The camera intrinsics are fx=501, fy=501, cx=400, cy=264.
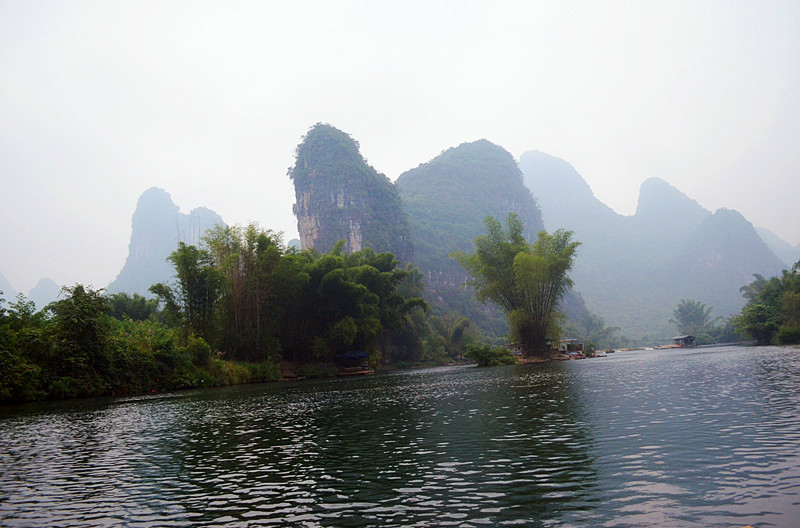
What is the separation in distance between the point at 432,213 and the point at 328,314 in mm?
123997

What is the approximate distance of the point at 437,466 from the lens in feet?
27.6

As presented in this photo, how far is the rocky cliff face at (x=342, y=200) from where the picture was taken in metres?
122

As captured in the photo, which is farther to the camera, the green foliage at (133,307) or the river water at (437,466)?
the green foliage at (133,307)

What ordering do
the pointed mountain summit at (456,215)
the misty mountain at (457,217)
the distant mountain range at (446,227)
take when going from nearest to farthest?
the distant mountain range at (446,227) → the pointed mountain summit at (456,215) → the misty mountain at (457,217)

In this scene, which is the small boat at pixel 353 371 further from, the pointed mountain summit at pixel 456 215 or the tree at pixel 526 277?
the pointed mountain summit at pixel 456 215

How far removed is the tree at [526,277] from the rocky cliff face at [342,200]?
2557 inches

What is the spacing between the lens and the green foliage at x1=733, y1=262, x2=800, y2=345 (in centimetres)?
5125

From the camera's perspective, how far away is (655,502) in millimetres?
5738

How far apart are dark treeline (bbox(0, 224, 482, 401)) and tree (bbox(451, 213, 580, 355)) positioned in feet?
29.9

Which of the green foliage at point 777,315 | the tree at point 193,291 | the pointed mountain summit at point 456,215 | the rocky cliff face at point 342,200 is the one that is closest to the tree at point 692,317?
the pointed mountain summit at point 456,215

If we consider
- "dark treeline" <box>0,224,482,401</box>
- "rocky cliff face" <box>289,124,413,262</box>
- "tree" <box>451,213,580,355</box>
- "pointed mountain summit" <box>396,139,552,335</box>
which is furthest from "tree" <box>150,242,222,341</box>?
"pointed mountain summit" <box>396,139,552,335</box>

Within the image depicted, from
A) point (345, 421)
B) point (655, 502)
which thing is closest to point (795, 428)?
point (655, 502)

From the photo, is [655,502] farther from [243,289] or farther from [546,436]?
[243,289]

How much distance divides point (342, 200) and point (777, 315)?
9093 cm
